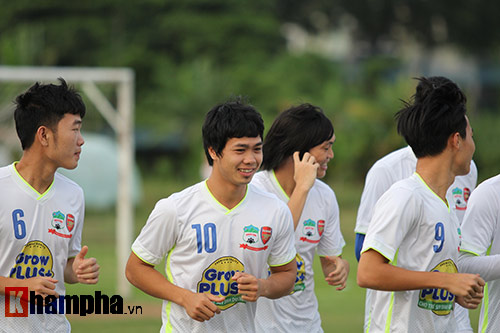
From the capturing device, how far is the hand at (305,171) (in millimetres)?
5301

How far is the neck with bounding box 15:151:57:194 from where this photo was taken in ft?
15.7

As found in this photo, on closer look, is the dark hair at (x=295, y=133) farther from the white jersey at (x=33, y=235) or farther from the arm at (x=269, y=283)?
the white jersey at (x=33, y=235)

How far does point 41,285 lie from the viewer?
173 inches

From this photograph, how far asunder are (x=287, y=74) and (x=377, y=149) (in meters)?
6.19

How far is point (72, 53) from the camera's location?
3756 cm

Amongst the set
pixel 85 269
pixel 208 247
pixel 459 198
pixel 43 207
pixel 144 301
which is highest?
pixel 459 198

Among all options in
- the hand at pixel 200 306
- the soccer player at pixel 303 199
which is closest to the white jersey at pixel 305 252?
the soccer player at pixel 303 199

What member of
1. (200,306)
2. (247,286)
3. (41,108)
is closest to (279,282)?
(247,286)

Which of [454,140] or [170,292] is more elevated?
[454,140]

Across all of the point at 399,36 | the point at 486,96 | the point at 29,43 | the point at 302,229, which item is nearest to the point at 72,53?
the point at 29,43

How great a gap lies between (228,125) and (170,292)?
0.92 m

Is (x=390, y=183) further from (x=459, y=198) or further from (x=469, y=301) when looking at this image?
(x=469, y=301)

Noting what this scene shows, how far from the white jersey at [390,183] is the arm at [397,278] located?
1.60 metres

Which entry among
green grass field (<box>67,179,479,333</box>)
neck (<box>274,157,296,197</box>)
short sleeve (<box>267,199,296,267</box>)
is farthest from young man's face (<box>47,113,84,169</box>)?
green grass field (<box>67,179,479,333</box>)
